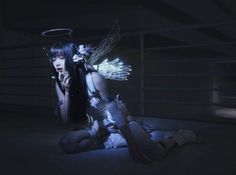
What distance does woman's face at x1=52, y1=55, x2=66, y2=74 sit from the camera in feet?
9.68

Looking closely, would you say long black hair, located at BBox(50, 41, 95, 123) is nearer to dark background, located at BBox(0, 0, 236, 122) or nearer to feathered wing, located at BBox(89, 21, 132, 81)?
feathered wing, located at BBox(89, 21, 132, 81)

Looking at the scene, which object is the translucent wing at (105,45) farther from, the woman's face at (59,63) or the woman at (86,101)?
the woman's face at (59,63)

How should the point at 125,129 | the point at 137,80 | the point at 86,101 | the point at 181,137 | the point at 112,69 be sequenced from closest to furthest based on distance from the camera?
the point at 125,129 → the point at 86,101 → the point at 112,69 → the point at 181,137 → the point at 137,80

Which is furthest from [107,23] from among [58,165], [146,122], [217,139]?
[58,165]

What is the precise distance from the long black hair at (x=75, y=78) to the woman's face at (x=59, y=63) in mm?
25

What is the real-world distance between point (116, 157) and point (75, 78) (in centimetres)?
80

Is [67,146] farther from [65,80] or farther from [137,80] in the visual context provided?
[137,80]

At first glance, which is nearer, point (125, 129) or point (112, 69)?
point (125, 129)

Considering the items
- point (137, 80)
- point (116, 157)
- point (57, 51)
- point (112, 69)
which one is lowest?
point (116, 157)

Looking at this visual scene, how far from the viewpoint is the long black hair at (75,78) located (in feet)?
9.71

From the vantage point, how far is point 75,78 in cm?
299

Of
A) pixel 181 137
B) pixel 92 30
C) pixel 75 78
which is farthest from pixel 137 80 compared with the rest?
pixel 75 78

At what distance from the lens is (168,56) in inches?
643

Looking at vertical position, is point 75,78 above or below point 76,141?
above
